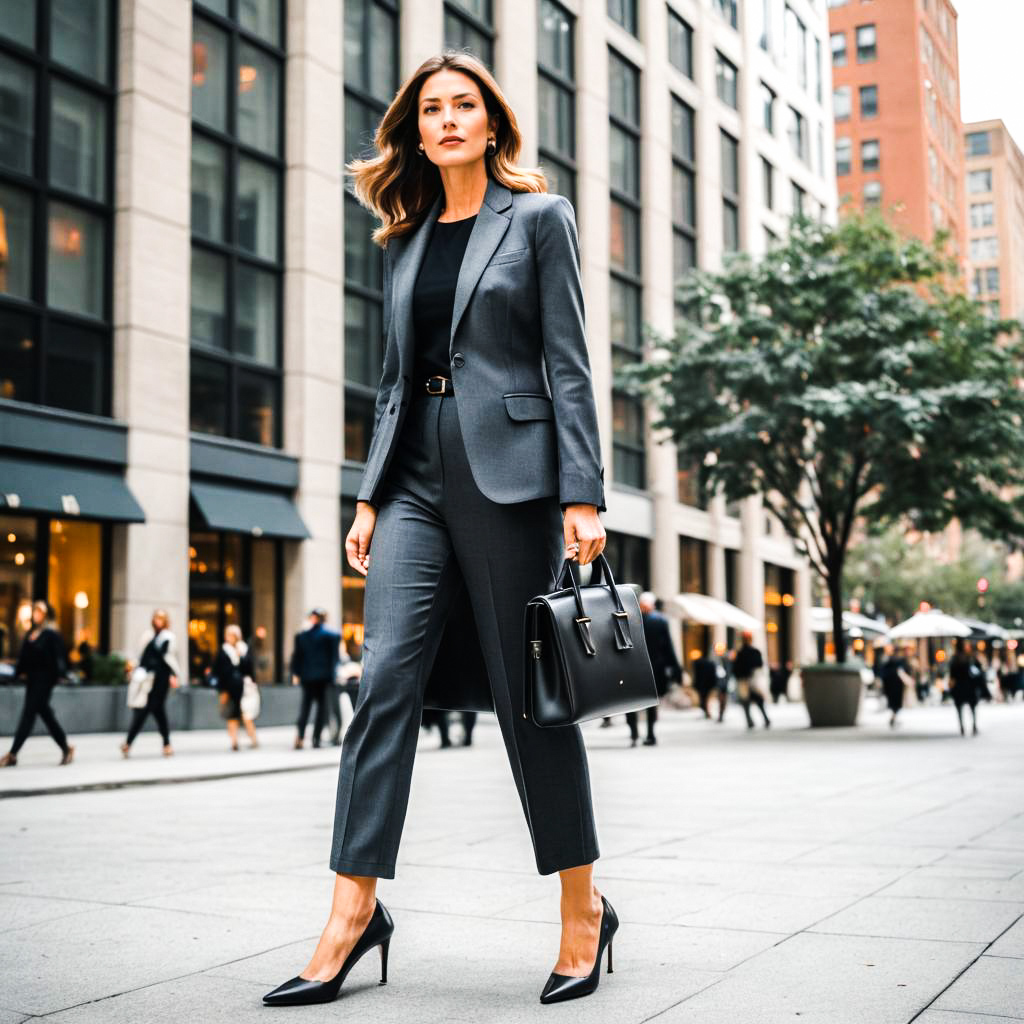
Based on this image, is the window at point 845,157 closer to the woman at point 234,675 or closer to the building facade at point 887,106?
the building facade at point 887,106

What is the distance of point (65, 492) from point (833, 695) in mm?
12928

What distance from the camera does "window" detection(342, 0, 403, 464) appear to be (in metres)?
27.2

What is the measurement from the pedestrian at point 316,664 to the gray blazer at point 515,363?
13756 millimetres

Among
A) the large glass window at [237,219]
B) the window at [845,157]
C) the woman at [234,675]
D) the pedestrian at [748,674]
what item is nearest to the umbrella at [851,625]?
the pedestrian at [748,674]

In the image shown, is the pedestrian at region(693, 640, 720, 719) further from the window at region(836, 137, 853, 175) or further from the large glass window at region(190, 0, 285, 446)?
the window at region(836, 137, 853, 175)

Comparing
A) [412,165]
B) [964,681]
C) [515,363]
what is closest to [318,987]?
[515,363]

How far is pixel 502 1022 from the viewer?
3.15 metres

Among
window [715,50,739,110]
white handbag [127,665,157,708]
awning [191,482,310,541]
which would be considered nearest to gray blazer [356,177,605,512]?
white handbag [127,665,157,708]

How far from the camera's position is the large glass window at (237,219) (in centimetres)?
2422

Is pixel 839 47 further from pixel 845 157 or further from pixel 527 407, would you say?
pixel 527 407

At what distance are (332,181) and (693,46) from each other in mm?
20298

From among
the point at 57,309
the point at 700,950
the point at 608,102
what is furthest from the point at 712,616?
the point at 700,950

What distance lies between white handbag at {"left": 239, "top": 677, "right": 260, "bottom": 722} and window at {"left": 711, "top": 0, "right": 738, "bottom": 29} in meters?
33.4

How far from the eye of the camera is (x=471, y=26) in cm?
3189
